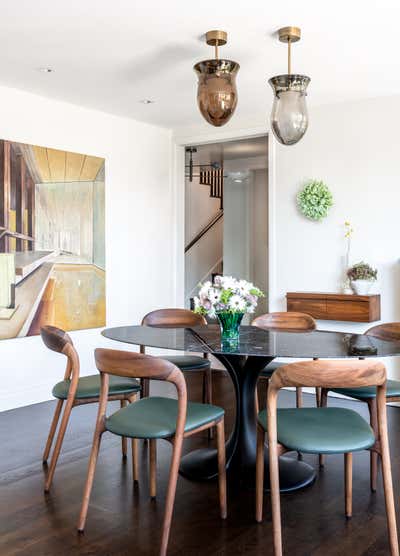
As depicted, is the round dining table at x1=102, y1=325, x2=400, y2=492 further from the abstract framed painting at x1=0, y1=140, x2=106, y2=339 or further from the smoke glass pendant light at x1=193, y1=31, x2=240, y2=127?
the abstract framed painting at x1=0, y1=140, x2=106, y2=339

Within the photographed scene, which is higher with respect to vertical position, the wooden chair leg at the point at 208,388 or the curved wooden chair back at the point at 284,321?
the curved wooden chair back at the point at 284,321

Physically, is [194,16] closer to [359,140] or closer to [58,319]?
[359,140]

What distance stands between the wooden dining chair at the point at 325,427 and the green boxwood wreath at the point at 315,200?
9.34 feet

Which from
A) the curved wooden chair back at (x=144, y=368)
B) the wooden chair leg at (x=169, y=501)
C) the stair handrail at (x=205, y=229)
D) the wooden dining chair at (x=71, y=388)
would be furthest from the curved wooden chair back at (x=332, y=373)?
the stair handrail at (x=205, y=229)

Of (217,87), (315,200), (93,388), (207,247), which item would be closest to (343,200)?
(315,200)

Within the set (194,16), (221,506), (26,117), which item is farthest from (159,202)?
(221,506)

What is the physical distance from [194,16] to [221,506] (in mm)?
2571

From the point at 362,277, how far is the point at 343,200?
740 mm

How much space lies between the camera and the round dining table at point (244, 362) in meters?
2.86

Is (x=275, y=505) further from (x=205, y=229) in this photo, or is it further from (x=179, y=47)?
(x=205, y=229)

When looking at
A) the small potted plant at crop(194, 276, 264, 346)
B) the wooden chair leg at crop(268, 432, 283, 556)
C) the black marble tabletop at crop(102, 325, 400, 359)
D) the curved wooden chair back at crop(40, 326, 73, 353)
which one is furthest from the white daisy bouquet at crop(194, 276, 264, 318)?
the wooden chair leg at crop(268, 432, 283, 556)

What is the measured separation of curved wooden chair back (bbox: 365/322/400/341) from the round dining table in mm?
180

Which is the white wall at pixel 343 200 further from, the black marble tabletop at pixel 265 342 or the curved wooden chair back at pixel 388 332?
the black marble tabletop at pixel 265 342

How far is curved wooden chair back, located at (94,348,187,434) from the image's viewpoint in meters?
2.31
